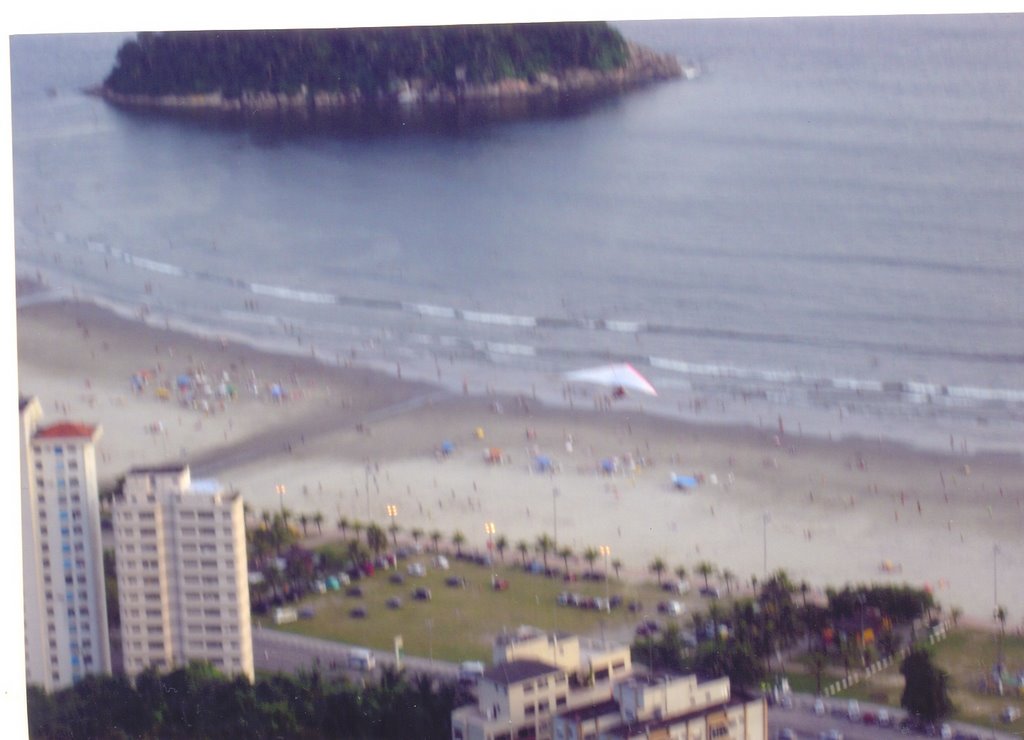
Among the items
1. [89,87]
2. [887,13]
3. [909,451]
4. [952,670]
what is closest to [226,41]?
[89,87]

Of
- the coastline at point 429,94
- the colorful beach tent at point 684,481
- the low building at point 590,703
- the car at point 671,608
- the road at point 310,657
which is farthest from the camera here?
the coastline at point 429,94

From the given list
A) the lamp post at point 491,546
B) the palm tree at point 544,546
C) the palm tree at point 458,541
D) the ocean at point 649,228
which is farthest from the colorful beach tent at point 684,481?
the palm tree at point 458,541

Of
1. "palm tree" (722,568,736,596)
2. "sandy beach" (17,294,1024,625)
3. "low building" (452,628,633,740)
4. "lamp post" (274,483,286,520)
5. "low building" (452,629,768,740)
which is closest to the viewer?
"low building" (452,629,768,740)

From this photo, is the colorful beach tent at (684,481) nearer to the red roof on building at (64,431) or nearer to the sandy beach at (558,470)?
the sandy beach at (558,470)

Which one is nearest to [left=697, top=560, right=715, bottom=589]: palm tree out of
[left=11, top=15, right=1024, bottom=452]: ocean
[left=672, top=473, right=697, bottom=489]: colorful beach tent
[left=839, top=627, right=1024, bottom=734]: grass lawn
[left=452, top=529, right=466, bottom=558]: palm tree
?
[left=672, top=473, right=697, bottom=489]: colorful beach tent

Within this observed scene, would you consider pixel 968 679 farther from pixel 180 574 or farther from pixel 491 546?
pixel 180 574

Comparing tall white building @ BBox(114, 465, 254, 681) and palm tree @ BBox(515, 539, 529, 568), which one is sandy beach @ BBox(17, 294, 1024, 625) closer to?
palm tree @ BBox(515, 539, 529, 568)

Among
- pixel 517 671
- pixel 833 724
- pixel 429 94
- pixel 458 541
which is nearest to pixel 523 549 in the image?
pixel 458 541

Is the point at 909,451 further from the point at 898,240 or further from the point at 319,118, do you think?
the point at 319,118
